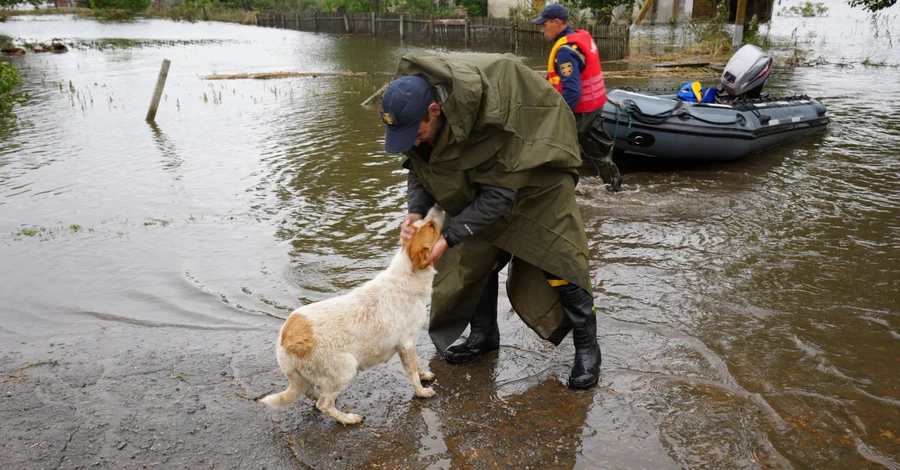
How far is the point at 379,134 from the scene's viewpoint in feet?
44.9

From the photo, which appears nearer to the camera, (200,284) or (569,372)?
(569,372)

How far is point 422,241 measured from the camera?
386cm

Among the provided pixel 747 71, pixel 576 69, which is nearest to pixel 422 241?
pixel 576 69

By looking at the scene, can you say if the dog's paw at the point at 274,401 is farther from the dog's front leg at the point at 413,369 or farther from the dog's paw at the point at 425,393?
the dog's paw at the point at 425,393

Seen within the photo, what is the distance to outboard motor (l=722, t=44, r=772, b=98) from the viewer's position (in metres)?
11.3

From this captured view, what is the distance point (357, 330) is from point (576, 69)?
5568 mm

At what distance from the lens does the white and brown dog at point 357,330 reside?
364cm

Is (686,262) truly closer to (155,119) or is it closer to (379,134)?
(379,134)

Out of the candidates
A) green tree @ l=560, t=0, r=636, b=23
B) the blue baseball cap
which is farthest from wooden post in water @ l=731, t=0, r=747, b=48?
the blue baseball cap

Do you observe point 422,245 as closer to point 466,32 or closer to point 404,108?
point 404,108

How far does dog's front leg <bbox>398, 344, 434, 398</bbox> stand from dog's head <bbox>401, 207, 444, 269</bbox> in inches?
22.6

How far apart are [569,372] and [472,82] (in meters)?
2.42

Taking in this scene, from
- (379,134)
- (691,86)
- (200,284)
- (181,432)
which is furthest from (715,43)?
(181,432)

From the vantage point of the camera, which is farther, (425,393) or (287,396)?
(425,393)
